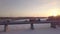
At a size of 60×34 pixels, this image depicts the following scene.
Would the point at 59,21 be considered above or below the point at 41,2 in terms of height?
below

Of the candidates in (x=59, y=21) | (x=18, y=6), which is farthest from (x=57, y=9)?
(x=18, y=6)

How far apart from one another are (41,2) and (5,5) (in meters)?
1.49

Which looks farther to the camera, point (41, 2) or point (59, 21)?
point (41, 2)

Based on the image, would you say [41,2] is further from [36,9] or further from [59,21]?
[59,21]

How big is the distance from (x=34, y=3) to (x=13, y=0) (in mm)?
876

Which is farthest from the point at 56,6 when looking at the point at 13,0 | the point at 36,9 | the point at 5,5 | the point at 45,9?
the point at 5,5

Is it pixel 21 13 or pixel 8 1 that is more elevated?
pixel 8 1

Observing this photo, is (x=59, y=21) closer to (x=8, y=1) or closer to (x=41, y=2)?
(x=41, y=2)

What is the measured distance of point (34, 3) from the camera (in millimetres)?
4480

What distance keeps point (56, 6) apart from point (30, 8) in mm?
1086

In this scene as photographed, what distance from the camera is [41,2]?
449cm

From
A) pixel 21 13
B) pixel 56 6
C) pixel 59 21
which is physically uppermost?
pixel 56 6

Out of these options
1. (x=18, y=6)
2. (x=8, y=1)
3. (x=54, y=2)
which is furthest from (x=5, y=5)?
(x=54, y=2)

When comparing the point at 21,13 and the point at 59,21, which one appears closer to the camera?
the point at 59,21
